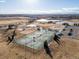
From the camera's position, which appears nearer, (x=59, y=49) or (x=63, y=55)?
(x=63, y=55)

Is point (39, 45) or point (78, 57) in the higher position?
point (39, 45)

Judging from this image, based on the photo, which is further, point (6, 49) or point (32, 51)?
point (6, 49)

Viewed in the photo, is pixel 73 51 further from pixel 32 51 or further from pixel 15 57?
pixel 15 57

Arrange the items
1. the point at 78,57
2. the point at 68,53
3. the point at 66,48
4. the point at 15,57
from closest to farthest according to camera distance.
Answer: the point at 15,57 < the point at 78,57 < the point at 68,53 < the point at 66,48

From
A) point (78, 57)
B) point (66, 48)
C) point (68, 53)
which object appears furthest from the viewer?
point (66, 48)

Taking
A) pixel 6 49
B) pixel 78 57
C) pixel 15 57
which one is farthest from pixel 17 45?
pixel 78 57

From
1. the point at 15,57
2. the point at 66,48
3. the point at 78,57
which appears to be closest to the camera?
the point at 15,57

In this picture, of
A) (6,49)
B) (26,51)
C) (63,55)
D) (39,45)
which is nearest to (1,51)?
(6,49)

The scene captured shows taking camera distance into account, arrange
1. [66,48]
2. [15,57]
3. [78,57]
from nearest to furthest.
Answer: [15,57] < [78,57] < [66,48]

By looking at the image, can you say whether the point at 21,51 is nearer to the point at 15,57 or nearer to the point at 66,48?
the point at 15,57
